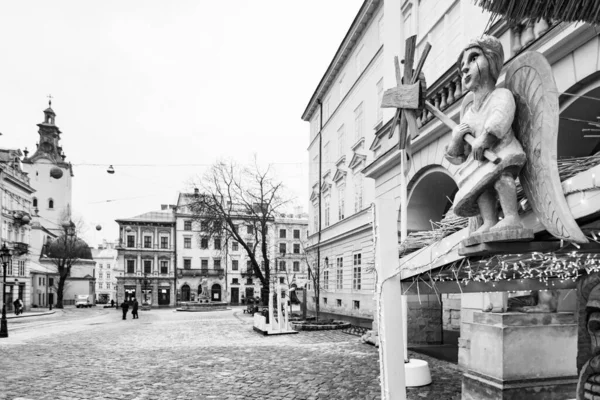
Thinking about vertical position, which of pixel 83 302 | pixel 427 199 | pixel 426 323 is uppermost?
pixel 427 199

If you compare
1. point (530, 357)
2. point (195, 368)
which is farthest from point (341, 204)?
point (530, 357)

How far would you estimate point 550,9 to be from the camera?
9.13 ft

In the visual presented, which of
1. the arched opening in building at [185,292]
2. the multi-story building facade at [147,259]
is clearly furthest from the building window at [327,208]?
the arched opening in building at [185,292]

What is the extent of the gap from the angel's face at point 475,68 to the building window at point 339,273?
83.2 feet

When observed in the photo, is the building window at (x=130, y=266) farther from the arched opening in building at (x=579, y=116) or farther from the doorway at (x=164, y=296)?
the arched opening in building at (x=579, y=116)

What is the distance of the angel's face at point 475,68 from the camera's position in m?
3.30

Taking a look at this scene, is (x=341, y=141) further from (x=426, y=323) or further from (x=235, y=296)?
(x=235, y=296)

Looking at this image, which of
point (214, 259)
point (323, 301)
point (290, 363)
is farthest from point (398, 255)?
point (214, 259)

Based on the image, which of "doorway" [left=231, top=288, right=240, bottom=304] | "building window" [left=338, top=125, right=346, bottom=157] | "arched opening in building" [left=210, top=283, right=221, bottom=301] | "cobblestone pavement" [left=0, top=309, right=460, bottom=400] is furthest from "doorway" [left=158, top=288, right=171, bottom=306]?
"cobblestone pavement" [left=0, top=309, right=460, bottom=400]

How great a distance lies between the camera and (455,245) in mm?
3727

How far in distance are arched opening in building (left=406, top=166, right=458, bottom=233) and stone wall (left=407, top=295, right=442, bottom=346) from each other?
3.24 m

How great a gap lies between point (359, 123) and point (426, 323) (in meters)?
14.8

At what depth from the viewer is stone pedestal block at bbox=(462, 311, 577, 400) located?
19.9ft

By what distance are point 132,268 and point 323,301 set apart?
49217 mm
